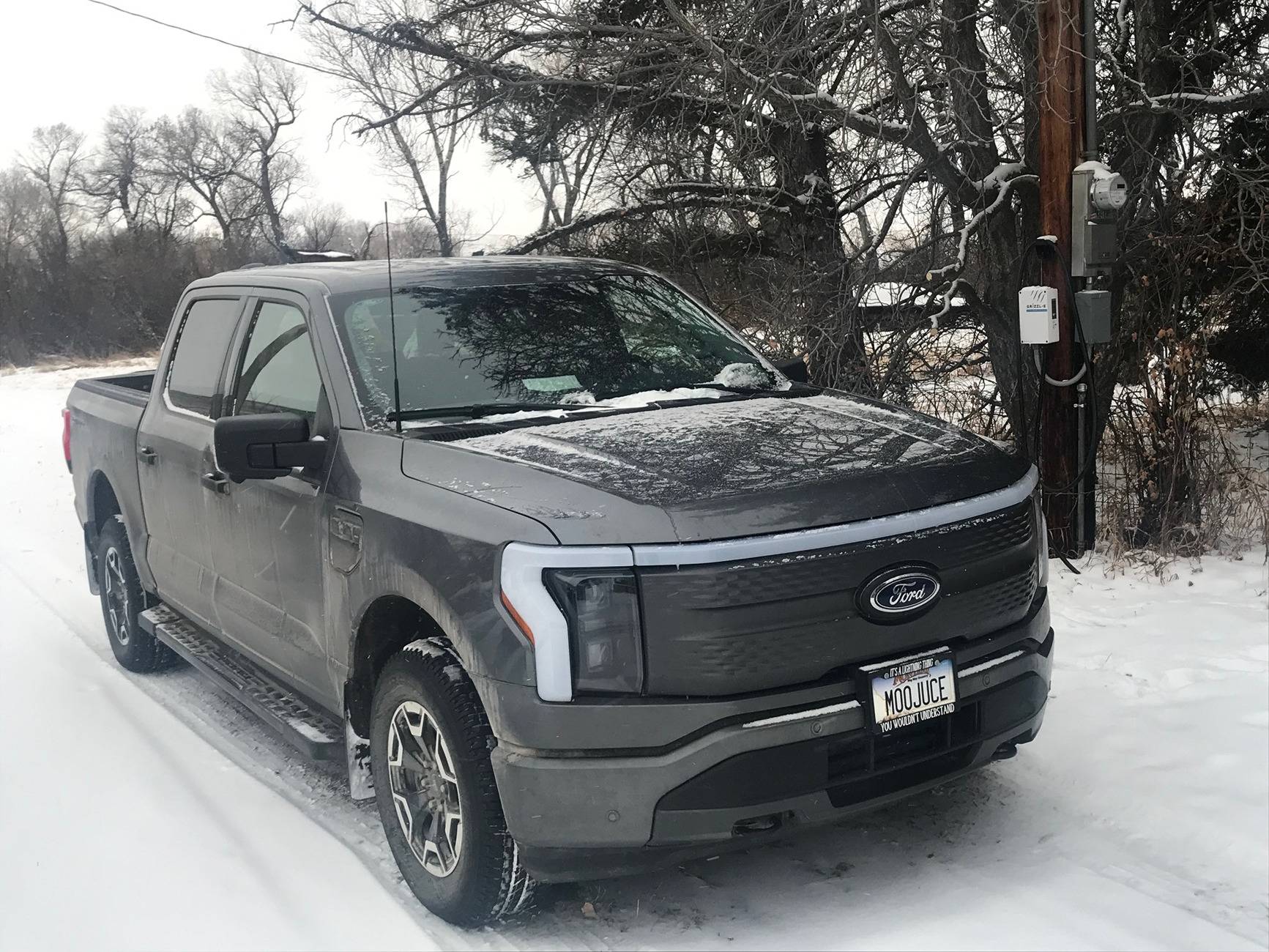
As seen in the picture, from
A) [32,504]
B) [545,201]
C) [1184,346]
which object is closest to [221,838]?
[1184,346]

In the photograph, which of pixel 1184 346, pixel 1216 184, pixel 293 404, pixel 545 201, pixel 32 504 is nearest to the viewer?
pixel 293 404

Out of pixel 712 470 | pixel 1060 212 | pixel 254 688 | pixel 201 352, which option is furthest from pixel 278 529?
pixel 1060 212

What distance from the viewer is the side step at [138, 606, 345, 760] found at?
4152mm

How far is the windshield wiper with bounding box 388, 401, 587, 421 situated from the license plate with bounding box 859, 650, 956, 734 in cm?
142

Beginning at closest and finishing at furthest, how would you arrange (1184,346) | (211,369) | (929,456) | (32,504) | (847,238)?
(929,456) < (211,369) < (1184,346) < (847,238) < (32,504)

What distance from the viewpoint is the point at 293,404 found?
14.5 feet

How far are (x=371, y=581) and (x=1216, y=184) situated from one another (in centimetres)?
631

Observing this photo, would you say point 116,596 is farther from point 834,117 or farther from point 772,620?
point 834,117

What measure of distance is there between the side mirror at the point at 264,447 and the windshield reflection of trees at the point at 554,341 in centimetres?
36

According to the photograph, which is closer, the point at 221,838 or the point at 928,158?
the point at 221,838

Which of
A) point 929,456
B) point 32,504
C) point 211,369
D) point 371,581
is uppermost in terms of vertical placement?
point 211,369

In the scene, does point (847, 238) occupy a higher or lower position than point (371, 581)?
higher

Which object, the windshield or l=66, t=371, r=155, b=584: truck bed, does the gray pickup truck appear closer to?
the windshield

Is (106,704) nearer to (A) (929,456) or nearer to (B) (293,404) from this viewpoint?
(B) (293,404)
